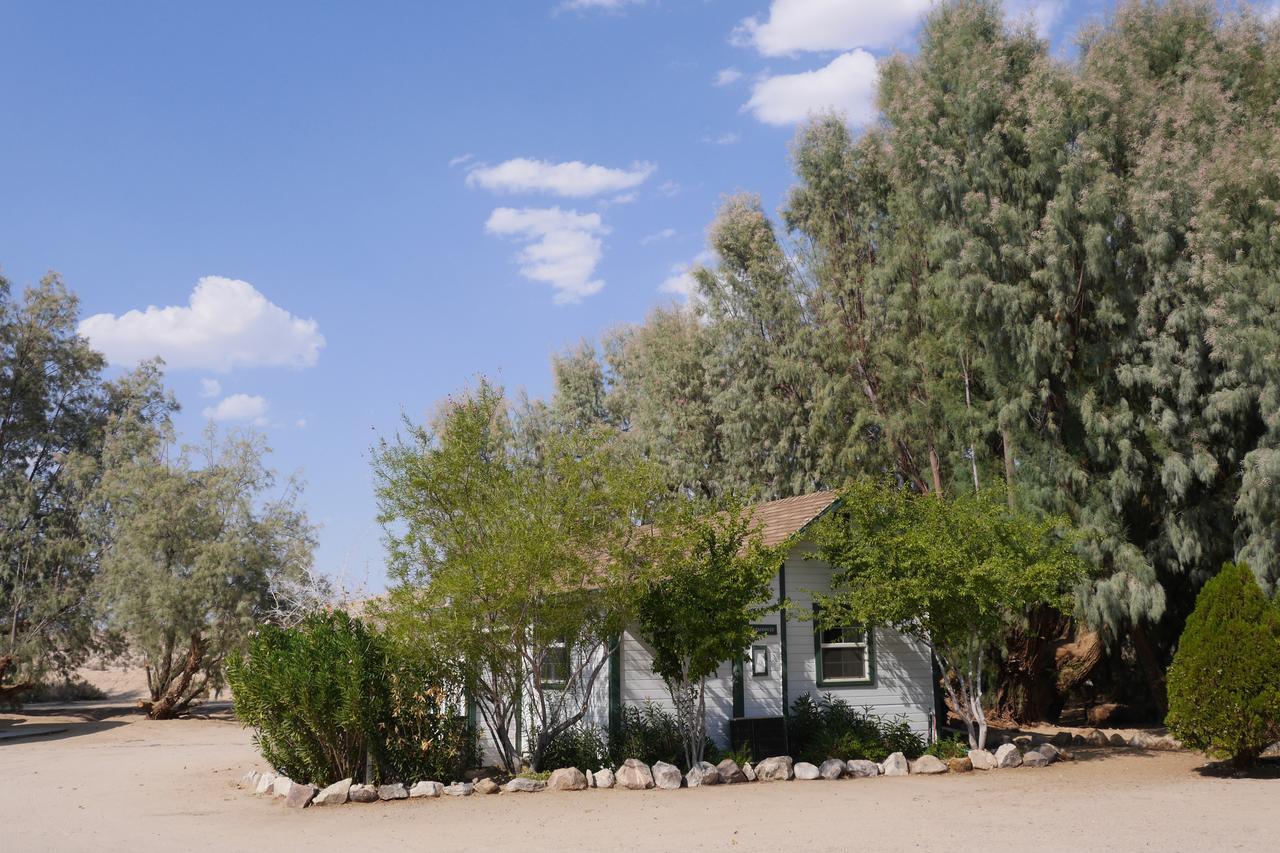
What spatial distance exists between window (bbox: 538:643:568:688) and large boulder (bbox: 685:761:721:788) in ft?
7.11

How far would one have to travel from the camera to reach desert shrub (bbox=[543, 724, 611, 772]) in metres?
14.0

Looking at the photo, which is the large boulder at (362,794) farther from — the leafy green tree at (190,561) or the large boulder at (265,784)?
the leafy green tree at (190,561)

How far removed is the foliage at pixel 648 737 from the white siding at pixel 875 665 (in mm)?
2166

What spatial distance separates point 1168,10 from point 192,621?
27.0 m

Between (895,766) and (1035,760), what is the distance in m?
2.45

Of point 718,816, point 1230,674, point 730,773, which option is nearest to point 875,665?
point 730,773

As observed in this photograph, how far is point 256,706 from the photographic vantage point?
12641 mm

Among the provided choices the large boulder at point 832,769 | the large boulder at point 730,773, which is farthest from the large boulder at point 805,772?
the large boulder at point 730,773

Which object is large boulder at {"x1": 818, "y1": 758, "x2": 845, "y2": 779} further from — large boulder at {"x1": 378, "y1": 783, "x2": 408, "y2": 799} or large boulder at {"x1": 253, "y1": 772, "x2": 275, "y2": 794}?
large boulder at {"x1": 253, "y1": 772, "x2": 275, "y2": 794}

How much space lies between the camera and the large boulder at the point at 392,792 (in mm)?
12148

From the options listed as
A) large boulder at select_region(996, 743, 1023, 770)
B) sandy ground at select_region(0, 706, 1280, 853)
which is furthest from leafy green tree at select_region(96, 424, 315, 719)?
large boulder at select_region(996, 743, 1023, 770)

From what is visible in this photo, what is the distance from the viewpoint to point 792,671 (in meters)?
15.8

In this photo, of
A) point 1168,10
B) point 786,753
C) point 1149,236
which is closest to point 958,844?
point 786,753

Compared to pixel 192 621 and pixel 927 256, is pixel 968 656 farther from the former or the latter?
pixel 192 621
